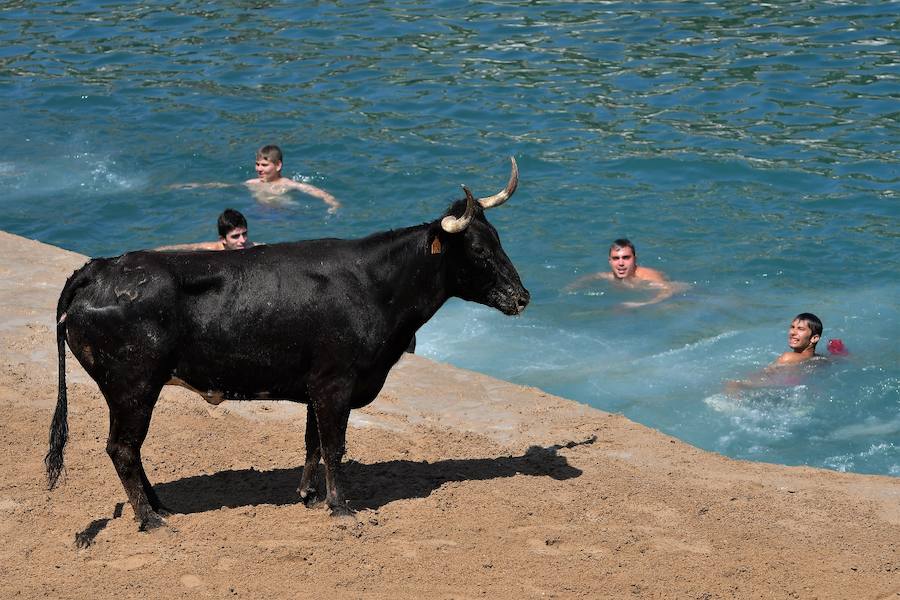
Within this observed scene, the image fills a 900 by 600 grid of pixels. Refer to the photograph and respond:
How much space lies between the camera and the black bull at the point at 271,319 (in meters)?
7.25

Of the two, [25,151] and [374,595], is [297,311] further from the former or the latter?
[25,151]

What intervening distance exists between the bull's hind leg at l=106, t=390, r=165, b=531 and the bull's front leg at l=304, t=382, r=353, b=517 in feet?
3.22

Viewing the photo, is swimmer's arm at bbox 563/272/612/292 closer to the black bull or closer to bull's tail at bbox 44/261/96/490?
the black bull

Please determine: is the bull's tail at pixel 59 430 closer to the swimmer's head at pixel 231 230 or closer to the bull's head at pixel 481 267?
the bull's head at pixel 481 267

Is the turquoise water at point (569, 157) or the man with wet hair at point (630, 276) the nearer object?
the turquoise water at point (569, 157)

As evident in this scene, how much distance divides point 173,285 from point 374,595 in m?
2.13

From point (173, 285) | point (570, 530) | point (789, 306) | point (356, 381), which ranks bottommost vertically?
point (789, 306)

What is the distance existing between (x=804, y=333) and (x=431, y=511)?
6382mm

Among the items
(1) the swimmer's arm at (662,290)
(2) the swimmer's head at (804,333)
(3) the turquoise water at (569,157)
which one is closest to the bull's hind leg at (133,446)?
(3) the turquoise water at (569,157)

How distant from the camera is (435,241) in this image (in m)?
7.77

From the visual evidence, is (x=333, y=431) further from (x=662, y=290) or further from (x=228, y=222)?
(x=662, y=290)

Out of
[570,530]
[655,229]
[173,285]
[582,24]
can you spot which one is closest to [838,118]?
[655,229]

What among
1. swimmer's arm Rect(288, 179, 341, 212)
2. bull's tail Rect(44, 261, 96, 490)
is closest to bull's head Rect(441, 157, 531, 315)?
bull's tail Rect(44, 261, 96, 490)

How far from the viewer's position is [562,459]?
30.0 ft
